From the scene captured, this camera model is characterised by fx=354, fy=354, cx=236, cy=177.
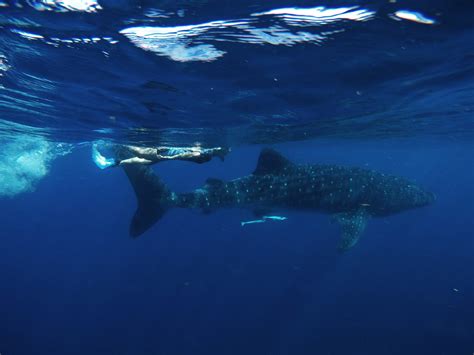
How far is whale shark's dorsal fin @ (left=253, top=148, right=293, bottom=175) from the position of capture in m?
12.5

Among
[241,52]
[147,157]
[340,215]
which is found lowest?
[340,215]

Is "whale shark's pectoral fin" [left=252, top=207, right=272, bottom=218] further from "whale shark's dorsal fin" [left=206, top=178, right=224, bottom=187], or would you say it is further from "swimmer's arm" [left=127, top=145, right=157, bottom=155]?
"swimmer's arm" [left=127, top=145, right=157, bottom=155]

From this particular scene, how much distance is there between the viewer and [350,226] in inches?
516

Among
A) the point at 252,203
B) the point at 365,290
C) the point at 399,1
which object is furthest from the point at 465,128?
the point at 399,1

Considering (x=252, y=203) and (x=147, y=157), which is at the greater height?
(x=147, y=157)

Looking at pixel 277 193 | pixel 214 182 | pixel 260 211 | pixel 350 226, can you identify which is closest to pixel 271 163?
pixel 277 193

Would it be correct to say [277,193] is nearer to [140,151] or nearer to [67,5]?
[140,151]

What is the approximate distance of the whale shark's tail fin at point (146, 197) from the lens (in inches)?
475

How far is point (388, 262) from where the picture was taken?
35.0m

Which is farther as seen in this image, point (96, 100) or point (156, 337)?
point (156, 337)

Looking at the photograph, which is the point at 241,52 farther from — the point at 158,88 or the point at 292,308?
the point at 292,308

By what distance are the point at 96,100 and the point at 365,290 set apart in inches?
902

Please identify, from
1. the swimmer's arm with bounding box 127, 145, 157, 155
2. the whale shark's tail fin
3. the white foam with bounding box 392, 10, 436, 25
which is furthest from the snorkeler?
the white foam with bounding box 392, 10, 436, 25

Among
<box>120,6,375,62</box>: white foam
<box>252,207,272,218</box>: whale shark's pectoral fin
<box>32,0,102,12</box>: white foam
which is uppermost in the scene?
<box>32,0,102,12</box>: white foam
